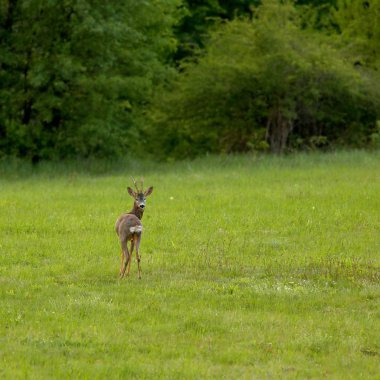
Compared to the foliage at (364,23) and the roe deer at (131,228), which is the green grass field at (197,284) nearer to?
the roe deer at (131,228)

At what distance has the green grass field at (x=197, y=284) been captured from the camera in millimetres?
9070

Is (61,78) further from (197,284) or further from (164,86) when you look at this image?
(197,284)

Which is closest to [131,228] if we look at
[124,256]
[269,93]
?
[124,256]

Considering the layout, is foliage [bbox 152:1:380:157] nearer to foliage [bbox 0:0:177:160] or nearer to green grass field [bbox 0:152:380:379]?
foliage [bbox 0:0:177:160]

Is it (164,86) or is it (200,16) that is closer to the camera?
(164,86)

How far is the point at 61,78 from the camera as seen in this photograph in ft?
94.7

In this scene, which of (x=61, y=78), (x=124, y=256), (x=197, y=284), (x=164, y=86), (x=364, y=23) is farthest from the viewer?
(x=364, y=23)

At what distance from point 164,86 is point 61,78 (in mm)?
9417

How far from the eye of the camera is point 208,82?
107 feet

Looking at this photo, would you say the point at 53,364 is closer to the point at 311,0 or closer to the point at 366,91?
the point at 366,91

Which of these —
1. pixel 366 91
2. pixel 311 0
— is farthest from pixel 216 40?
pixel 311 0

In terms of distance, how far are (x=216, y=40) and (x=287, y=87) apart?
167 inches

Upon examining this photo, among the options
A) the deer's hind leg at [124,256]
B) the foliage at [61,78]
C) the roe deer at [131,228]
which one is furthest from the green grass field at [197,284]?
the foliage at [61,78]

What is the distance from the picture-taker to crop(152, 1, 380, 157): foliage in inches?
1234
